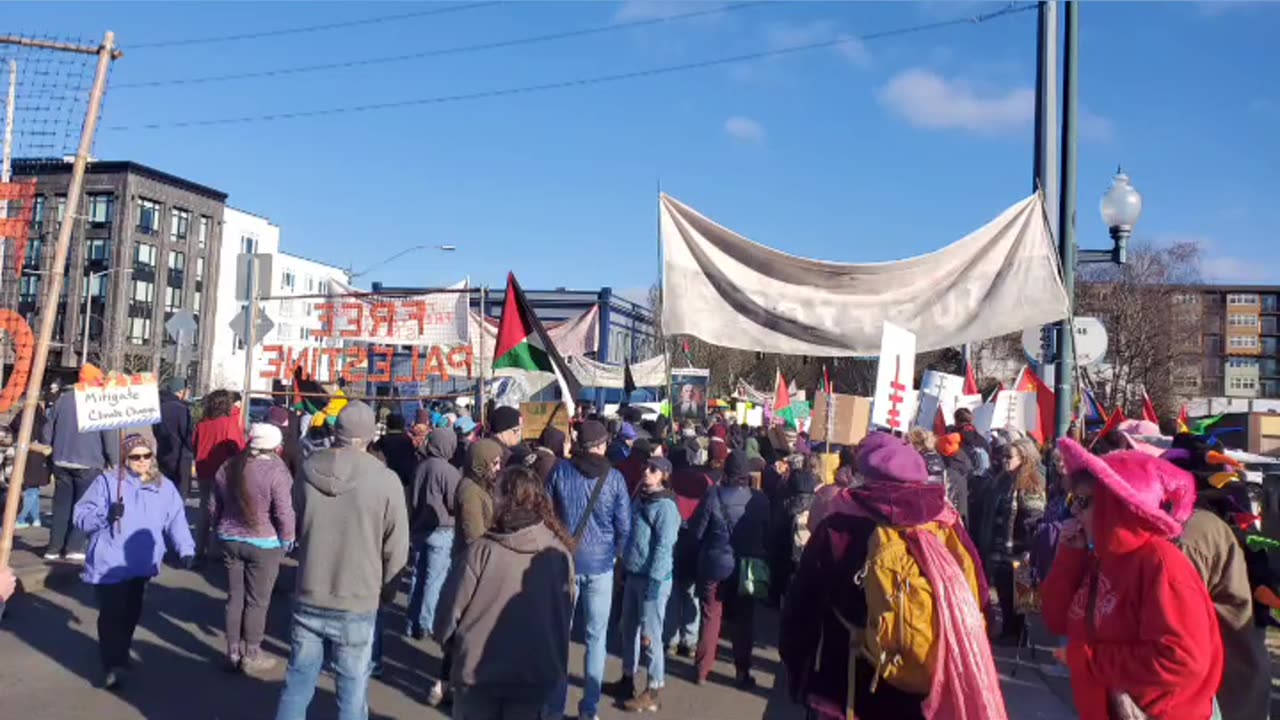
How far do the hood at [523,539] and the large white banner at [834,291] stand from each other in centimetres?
132

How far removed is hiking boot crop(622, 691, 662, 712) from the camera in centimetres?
724

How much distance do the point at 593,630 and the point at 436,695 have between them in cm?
133

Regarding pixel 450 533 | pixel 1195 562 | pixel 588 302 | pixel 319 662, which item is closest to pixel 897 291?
pixel 1195 562

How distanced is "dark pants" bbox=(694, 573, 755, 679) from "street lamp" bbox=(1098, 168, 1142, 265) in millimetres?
4615

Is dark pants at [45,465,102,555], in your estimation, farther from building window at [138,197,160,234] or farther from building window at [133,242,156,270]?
building window at [133,242,156,270]

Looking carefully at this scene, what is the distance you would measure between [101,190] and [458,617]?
71.5 meters

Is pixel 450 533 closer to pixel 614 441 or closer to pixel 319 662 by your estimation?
pixel 319 662

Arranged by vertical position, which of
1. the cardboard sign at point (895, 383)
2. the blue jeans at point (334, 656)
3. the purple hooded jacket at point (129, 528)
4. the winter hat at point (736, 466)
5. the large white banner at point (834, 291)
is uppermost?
the large white banner at point (834, 291)

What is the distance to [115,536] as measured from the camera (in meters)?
7.11

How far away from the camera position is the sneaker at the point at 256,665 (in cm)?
780

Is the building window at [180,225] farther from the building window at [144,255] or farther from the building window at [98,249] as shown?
the building window at [98,249]

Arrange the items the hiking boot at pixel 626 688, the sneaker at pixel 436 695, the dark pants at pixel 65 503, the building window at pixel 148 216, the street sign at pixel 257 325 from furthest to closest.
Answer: the building window at pixel 148 216
the street sign at pixel 257 325
the dark pants at pixel 65 503
the hiking boot at pixel 626 688
the sneaker at pixel 436 695

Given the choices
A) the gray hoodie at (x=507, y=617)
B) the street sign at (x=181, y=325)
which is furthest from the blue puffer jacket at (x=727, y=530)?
the street sign at (x=181, y=325)

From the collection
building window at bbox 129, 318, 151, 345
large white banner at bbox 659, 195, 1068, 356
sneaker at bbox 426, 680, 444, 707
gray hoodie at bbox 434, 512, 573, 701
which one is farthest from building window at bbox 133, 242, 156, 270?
gray hoodie at bbox 434, 512, 573, 701
